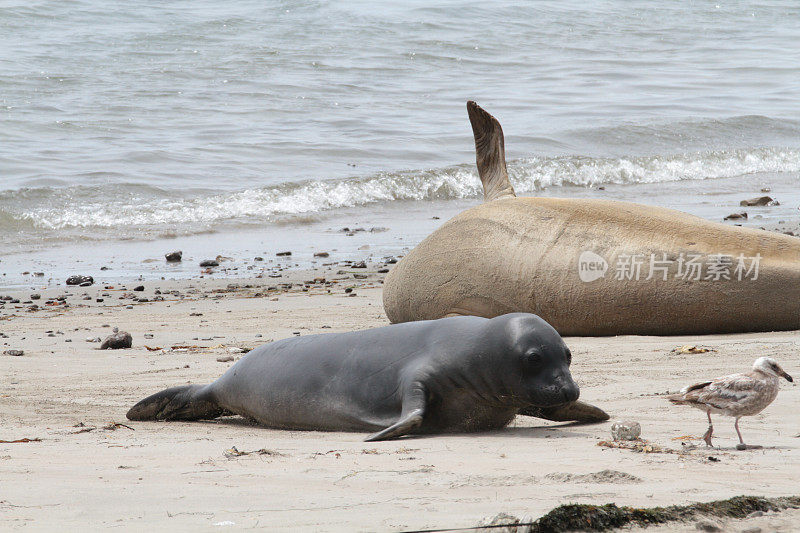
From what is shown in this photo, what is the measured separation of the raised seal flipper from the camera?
342 inches

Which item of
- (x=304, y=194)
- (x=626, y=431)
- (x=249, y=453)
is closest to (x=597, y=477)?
(x=626, y=431)

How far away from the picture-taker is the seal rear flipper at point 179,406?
460 cm

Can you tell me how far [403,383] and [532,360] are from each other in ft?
1.80

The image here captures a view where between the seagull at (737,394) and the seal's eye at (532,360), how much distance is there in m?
0.58

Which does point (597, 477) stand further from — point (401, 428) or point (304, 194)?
point (304, 194)

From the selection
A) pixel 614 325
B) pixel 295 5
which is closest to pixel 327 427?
pixel 614 325

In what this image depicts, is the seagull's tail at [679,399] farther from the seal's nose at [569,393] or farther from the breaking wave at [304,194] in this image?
the breaking wave at [304,194]

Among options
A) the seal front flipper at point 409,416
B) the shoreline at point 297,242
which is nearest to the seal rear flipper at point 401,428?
the seal front flipper at point 409,416

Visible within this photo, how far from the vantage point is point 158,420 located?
462cm

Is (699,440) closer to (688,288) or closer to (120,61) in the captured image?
(688,288)

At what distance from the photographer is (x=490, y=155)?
29.4 feet

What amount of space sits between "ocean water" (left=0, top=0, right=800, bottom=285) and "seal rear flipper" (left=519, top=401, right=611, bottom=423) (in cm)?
→ 662

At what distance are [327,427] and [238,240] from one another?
8.17 m
